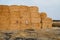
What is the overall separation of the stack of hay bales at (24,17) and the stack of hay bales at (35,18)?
23cm

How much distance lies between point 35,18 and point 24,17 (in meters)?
0.64

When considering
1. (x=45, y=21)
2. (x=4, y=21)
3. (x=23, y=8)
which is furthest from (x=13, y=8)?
(x=45, y=21)

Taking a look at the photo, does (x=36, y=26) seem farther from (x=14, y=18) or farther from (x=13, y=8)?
(x=13, y=8)

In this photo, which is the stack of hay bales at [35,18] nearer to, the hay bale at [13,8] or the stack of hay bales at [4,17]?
the hay bale at [13,8]

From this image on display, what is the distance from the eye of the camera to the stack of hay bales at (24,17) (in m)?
13.8

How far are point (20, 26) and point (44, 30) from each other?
1358mm

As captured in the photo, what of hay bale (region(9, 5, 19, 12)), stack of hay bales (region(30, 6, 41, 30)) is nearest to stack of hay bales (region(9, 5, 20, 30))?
hay bale (region(9, 5, 19, 12))

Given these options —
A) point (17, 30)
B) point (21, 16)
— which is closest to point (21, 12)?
point (21, 16)

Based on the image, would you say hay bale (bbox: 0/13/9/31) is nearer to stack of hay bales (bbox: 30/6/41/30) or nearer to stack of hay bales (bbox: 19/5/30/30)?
stack of hay bales (bbox: 19/5/30/30)

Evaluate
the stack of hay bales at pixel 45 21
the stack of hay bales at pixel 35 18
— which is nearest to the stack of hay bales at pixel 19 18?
the stack of hay bales at pixel 35 18

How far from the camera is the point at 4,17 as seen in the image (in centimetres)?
1371

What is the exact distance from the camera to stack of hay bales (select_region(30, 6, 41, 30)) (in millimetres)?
13984

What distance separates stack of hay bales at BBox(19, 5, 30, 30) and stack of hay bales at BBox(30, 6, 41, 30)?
0.23m

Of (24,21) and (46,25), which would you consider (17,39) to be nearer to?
(24,21)
